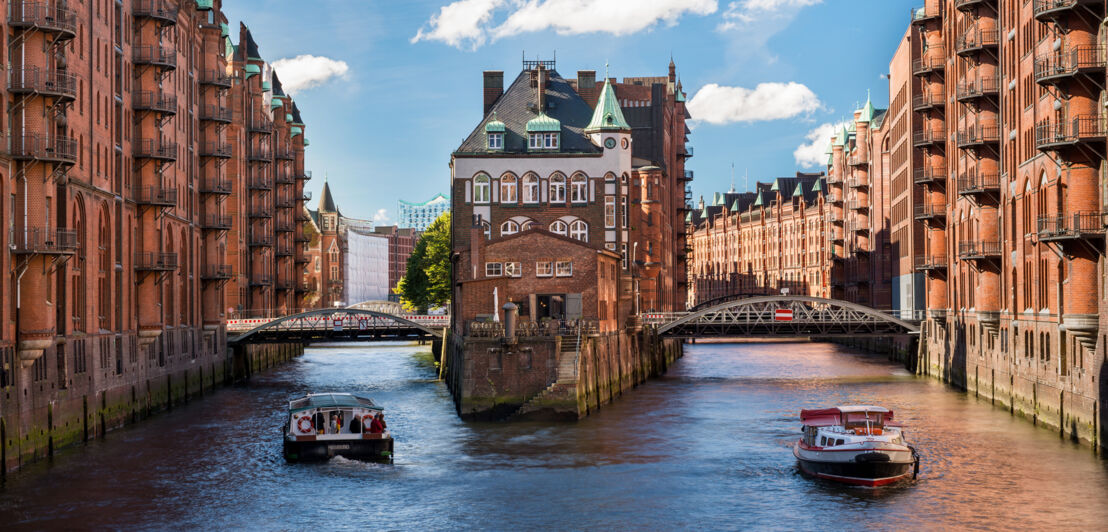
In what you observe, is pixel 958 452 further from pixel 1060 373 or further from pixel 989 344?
pixel 989 344

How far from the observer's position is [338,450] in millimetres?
56219

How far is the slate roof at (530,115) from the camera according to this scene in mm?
104250

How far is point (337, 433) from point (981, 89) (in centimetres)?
4224

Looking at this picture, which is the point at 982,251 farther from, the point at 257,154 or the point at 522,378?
the point at 257,154

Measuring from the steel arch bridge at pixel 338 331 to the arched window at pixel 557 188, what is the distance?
13.8 m

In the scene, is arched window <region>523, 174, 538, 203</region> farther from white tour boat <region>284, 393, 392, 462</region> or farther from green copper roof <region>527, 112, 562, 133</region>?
white tour boat <region>284, 393, 392, 462</region>

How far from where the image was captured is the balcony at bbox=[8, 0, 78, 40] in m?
50.9

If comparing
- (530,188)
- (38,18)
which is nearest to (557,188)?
(530,188)

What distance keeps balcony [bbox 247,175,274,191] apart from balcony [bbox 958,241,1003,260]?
66568 mm

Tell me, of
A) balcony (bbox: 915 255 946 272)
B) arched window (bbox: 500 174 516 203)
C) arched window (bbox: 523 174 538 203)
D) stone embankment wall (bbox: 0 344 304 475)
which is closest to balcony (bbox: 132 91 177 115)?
stone embankment wall (bbox: 0 344 304 475)

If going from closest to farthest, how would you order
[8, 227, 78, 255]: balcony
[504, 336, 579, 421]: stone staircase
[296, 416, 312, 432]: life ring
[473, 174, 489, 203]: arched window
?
[8, 227, 78, 255]: balcony < [296, 416, 312, 432]: life ring < [504, 336, 579, 421]: stone staircase < [473, 174, 489, 203]: arched window

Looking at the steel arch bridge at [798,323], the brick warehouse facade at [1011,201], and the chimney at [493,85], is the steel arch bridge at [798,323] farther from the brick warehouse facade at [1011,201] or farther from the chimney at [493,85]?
the chimney at [493,85]

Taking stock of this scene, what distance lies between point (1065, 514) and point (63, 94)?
1557 inches

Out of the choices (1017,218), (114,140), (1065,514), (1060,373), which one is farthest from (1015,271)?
(114,140)
